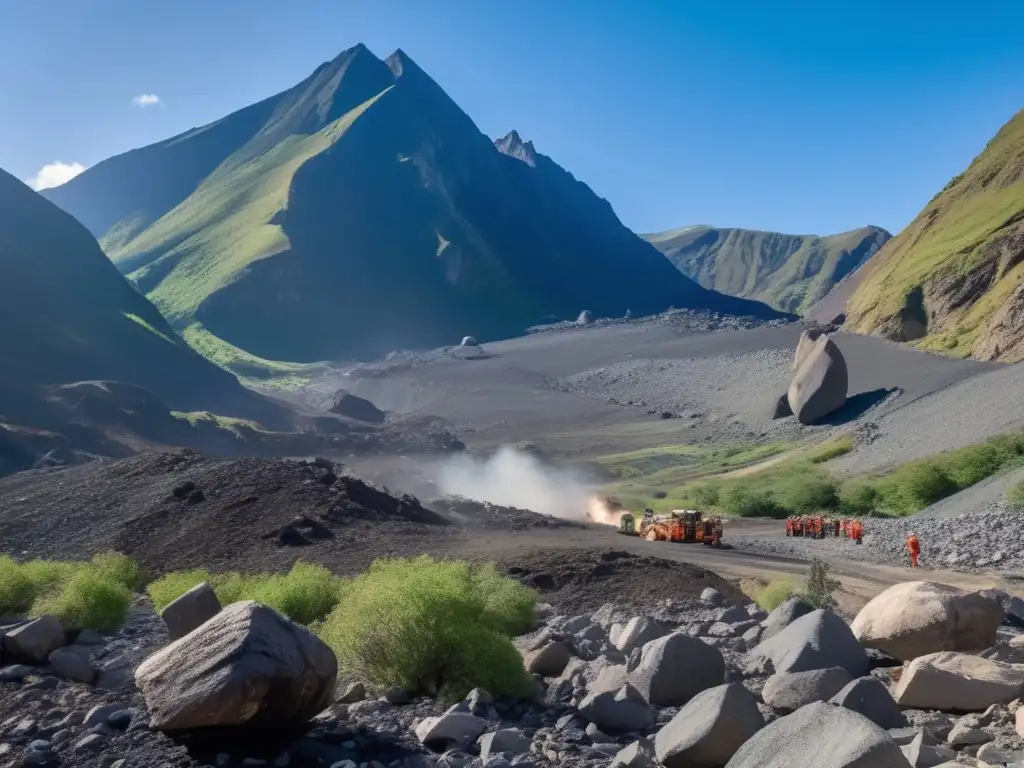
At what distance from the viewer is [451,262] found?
189 m

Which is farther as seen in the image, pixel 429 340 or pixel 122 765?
pixel 429 340

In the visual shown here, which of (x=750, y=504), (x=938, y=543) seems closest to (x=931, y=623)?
(x=938, y=543)

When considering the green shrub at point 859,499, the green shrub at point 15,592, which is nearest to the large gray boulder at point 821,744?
the green shrub at point 15,592

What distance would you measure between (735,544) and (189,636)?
1116 inches

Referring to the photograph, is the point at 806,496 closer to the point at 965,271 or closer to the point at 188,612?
the point at 188,612

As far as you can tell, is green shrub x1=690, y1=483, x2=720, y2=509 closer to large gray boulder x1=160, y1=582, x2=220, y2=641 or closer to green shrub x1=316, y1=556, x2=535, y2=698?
green shrub x1=316, y1=556, x2=535, y2=698

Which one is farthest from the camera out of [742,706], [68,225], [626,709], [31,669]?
[68,225]

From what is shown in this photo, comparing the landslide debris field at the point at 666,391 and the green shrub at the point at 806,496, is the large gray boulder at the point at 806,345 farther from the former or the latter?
the green shrub at the point at 806,496

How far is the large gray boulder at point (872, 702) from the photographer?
432 inches

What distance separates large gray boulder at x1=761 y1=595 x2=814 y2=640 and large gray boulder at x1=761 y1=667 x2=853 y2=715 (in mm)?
3260

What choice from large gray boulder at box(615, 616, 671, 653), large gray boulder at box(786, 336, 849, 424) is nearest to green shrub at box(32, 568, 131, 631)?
large gray boulder at box(615, 616, 671, 653)

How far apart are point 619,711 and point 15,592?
659 inches

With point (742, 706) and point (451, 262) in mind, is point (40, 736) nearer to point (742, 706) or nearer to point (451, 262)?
point (742, 706)

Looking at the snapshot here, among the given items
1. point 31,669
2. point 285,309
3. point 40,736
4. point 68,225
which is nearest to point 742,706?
point 40,736
